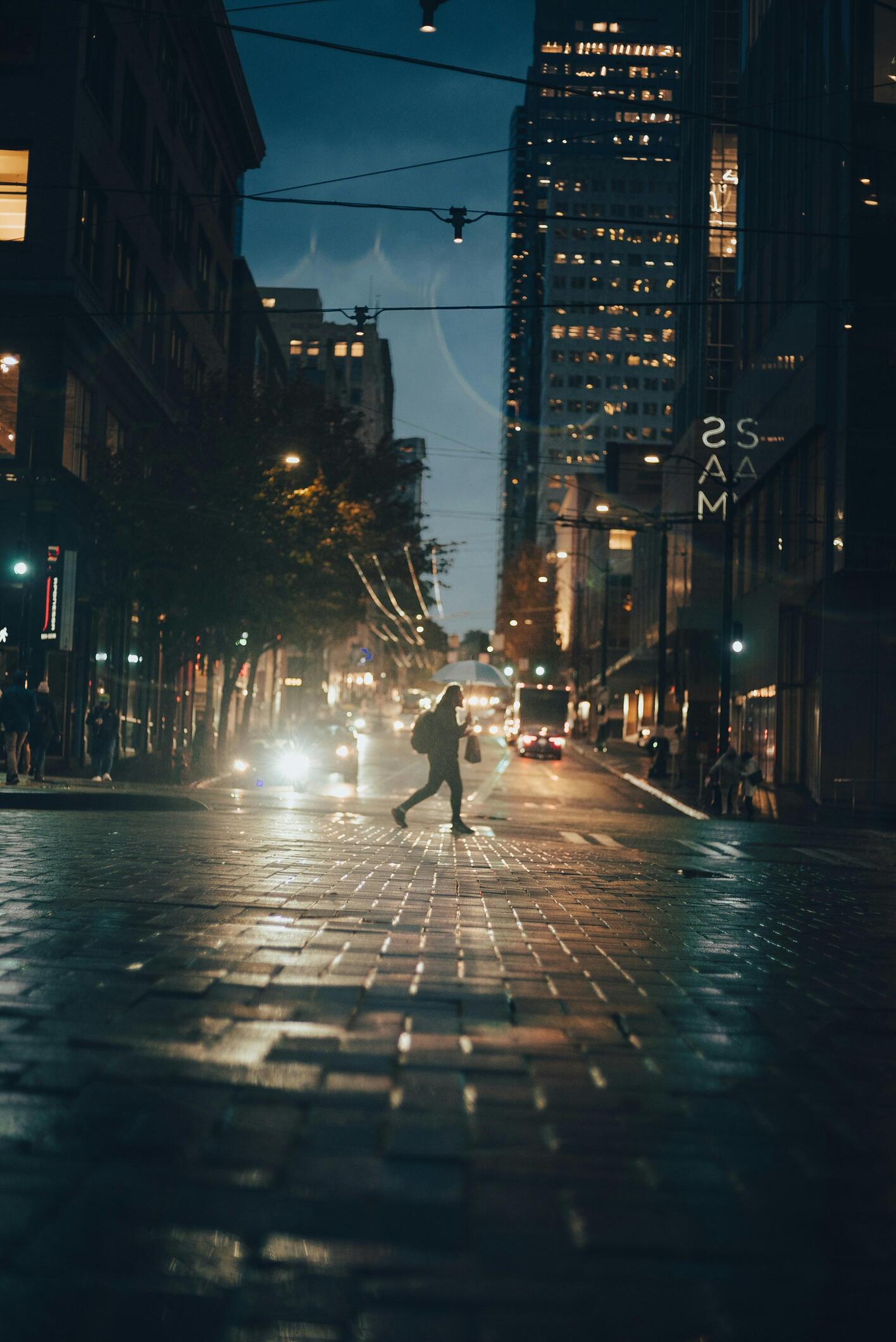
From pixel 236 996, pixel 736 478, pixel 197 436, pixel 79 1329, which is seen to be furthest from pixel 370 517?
pixel 79 1329

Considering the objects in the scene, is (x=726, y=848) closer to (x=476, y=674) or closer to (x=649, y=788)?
(x=649, y=788)

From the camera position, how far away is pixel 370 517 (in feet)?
131

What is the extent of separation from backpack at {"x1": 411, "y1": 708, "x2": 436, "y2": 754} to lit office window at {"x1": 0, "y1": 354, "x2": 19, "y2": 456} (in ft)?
56.1

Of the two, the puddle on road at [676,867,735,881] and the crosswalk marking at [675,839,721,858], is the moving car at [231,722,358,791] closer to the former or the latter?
the crosswalk marking at [675,839,721,858]

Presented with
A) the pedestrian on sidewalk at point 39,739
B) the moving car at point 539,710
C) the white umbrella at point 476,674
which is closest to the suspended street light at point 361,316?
the pedestrian on sidewalk at point 39,739

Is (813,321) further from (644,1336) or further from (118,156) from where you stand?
(644,1336)

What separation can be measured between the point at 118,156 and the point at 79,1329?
37.1 meters

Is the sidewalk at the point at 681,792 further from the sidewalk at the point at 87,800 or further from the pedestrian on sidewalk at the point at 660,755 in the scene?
the sidewalk at the point at 87,800

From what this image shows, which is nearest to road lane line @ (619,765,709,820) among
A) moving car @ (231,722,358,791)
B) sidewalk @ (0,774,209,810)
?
moving car @ (231,722,358,791)

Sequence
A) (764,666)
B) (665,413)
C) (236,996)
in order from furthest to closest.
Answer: (665,413) < (764,666) < (236,996)

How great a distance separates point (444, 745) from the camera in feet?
59.7

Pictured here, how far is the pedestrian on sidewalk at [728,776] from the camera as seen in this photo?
98.6ft

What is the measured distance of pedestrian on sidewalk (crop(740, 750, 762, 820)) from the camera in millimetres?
28312

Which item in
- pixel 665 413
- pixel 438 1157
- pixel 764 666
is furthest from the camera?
pixel 665 413
